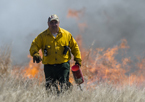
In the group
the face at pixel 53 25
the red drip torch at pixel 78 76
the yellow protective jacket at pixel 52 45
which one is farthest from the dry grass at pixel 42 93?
the face at pixel 53 25

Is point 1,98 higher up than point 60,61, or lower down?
lower down

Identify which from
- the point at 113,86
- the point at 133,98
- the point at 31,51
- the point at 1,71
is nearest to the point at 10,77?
the point at 1,71

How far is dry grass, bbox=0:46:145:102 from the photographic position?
3.19 meters

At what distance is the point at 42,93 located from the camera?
3.53 m

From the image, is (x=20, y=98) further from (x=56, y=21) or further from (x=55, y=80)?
(x=56, y=21)

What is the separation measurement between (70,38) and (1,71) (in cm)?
155

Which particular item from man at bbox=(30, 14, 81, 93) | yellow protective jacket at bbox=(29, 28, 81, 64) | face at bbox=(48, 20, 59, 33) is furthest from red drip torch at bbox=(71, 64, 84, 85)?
face at bbox=(48, 20, 59, 33)

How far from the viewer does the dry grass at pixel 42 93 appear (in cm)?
319

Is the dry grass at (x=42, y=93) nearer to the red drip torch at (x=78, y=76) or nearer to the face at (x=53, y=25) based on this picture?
the red drip torch at (x=78, y=76)

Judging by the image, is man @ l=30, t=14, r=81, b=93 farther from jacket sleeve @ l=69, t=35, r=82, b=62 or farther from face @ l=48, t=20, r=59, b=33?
jacket sleeve @ l=69, t=35, r=82, b=62

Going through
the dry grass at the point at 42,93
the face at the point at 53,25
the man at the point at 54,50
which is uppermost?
the face at the point at 53,25

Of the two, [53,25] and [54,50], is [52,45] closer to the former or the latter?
[54,50]

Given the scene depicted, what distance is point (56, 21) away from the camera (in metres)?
4.38

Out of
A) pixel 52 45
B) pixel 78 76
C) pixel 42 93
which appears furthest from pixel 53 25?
pixel 42 93
